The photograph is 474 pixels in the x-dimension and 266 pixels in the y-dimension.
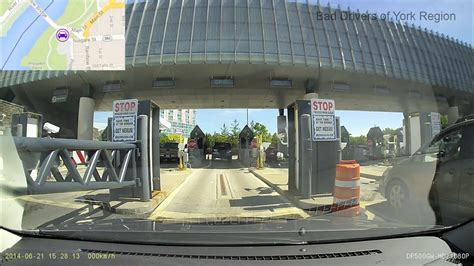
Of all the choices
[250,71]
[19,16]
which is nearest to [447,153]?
[250,71]

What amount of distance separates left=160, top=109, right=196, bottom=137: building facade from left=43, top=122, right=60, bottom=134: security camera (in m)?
1.16

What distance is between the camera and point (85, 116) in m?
3.47

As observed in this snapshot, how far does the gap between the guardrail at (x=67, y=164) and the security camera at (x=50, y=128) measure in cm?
7

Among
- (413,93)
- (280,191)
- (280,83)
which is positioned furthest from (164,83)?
(280,191)

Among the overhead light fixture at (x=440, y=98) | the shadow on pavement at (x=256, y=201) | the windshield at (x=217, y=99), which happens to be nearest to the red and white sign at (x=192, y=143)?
the windshield at (x=217, y=99)

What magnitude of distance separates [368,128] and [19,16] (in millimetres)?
3227

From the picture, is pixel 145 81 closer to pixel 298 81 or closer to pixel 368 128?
pixel 298 81

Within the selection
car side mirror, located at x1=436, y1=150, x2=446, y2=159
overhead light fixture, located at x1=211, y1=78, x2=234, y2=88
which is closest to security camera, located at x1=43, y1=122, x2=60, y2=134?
overhead light fixture, located at x1=211, y1=78, x2=234, y2=88

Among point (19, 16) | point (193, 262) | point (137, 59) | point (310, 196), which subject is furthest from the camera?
point (310, 196)

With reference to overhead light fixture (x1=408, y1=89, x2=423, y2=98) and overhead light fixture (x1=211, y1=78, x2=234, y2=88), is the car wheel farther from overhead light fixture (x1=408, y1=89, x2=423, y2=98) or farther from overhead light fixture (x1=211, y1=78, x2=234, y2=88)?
overhead light fixture (x1=211, y1=78, x2=234, y2=88)

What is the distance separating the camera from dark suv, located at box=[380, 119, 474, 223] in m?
4.47

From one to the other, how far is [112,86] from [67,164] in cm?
97

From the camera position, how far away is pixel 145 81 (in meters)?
3.62

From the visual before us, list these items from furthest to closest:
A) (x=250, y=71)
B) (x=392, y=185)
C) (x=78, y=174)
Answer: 1. (x=392, y=185)
2. (x=78, y=174)
3. (x=250, y=71)
